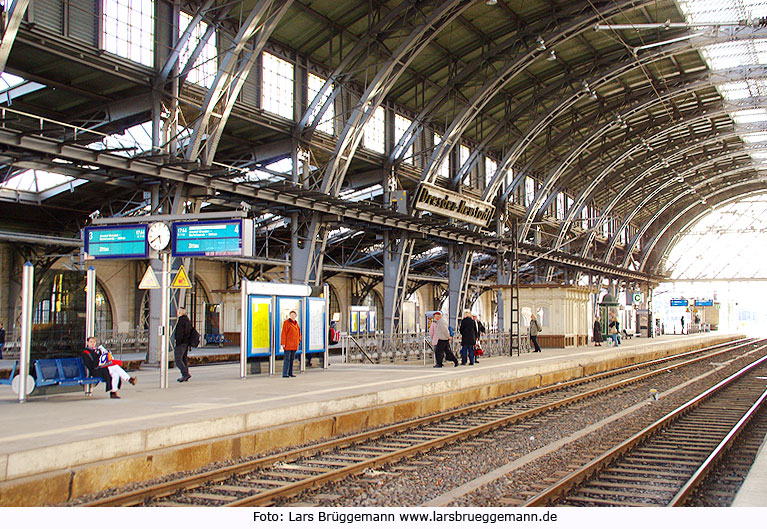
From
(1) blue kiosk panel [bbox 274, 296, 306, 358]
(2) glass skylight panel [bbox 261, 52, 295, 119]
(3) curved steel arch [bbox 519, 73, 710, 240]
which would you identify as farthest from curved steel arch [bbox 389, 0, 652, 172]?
(1) blue kiosk panel [bbox 274, 296, 306, 358]

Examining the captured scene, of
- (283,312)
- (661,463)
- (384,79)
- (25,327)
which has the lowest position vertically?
(661,463)

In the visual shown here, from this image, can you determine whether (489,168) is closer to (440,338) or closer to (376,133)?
(376,133)

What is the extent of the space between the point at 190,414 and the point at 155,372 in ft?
33.5

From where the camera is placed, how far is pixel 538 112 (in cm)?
4459

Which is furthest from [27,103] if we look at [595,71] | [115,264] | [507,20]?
[595,71]


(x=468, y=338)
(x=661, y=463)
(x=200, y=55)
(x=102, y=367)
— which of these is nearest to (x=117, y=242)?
(x=102, y=367)

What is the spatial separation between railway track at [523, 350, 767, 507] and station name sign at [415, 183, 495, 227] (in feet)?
63.3

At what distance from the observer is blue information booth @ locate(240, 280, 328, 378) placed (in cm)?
1755

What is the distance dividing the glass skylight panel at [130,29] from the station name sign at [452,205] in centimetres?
1507

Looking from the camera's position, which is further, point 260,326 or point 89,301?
point 260,326

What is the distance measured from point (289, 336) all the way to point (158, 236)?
13.0ft

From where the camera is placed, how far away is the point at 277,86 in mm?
28859

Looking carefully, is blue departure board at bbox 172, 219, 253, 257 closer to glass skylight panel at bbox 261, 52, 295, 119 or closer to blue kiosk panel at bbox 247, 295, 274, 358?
blue kiosk panel at bbox 247, 295, 274, 358
